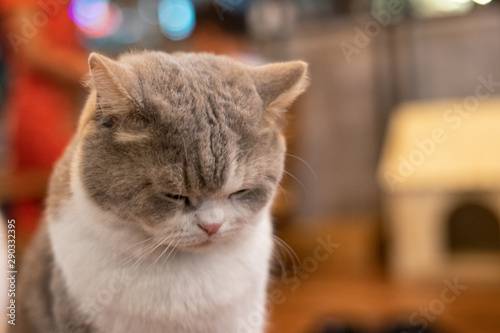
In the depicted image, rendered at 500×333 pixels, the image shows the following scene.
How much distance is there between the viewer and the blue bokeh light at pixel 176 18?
118 inches

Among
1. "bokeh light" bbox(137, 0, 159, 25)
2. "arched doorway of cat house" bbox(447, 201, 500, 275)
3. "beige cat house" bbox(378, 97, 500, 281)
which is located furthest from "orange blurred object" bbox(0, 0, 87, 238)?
"bokeh light" bbox(137, 0, 159, 25)

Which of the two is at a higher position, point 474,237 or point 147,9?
point 147,9

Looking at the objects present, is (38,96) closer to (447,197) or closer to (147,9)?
(447,197)

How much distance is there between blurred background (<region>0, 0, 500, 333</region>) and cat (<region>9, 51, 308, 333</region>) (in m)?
0.84

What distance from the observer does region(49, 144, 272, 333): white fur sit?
2.31 feet

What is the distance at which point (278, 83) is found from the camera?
2.71 feet

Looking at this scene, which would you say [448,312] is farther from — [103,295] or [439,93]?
[103,295]

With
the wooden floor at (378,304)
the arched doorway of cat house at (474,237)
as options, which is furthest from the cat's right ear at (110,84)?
the arched doorway of cat house at (474,237)

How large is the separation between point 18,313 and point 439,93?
309 cm

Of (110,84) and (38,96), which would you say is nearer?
(110,84)

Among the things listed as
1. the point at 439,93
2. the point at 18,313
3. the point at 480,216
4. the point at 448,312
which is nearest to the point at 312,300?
the point at 448,312

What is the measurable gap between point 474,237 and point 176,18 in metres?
2.26

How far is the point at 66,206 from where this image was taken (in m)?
0.79

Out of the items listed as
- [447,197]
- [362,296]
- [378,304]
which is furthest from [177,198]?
[447,197]
